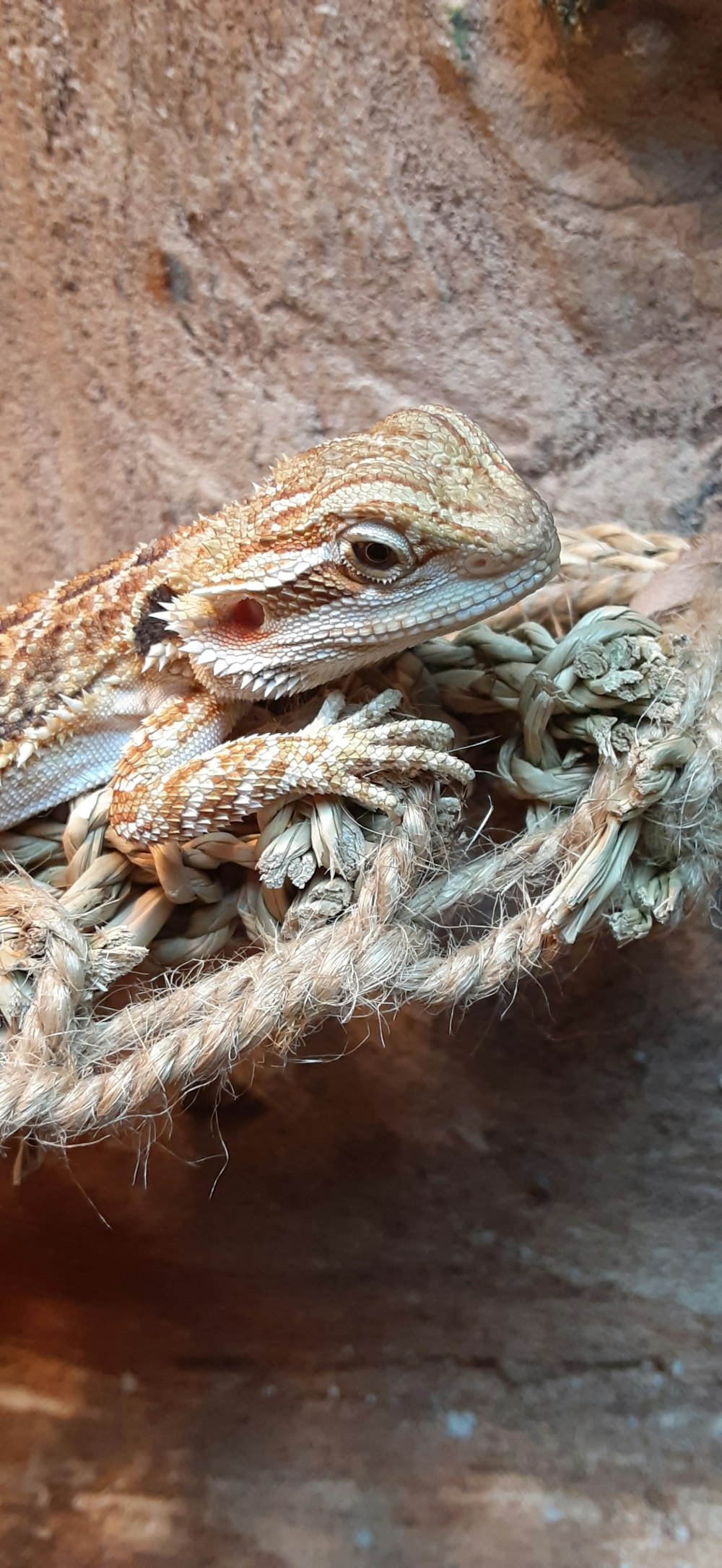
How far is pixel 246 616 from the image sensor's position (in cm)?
137

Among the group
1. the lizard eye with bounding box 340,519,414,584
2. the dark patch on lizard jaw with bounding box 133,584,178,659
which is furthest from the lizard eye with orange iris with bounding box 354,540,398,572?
the dark patch on lizard jaw with bounding box 133,584,178,659

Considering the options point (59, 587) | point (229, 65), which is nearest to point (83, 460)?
point (59, 587)

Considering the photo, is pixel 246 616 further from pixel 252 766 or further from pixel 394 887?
pixel 394 887

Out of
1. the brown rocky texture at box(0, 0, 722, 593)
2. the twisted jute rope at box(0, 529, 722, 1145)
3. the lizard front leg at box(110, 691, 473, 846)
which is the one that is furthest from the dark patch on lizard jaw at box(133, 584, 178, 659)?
the brown rocky texture at box(0, 0, 722, 593)

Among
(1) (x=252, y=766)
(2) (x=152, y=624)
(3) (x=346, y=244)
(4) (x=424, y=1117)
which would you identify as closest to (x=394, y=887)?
(1) (x=252, y=766)

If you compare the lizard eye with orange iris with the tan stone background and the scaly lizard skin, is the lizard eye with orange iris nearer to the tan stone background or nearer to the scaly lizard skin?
the scaly lizard skin

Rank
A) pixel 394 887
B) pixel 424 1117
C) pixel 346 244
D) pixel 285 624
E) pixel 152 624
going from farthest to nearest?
pixel 346 244 → pixel 424 1117 → pixel 152 624 → pixel 285 624 → pixel 394 887

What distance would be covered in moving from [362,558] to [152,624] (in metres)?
0.41

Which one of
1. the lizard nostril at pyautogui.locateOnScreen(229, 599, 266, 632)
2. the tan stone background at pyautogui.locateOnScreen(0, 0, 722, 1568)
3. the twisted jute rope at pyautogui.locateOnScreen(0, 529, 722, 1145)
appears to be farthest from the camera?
the tan stone background at pyautogui.locateOnScreen(0, 0, 722, 1568)

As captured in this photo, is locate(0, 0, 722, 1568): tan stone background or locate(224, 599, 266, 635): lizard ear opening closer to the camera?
locate(224, 599, 266, 635): lizard ear opening

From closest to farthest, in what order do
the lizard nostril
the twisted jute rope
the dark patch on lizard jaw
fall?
the twisted jute rope < the lizard nostril < the dark patch on lizard jaw

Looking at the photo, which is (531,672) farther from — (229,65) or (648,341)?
(229,65)

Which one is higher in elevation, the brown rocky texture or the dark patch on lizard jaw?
the brown rocky texture

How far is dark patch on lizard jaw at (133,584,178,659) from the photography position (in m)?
1.49
